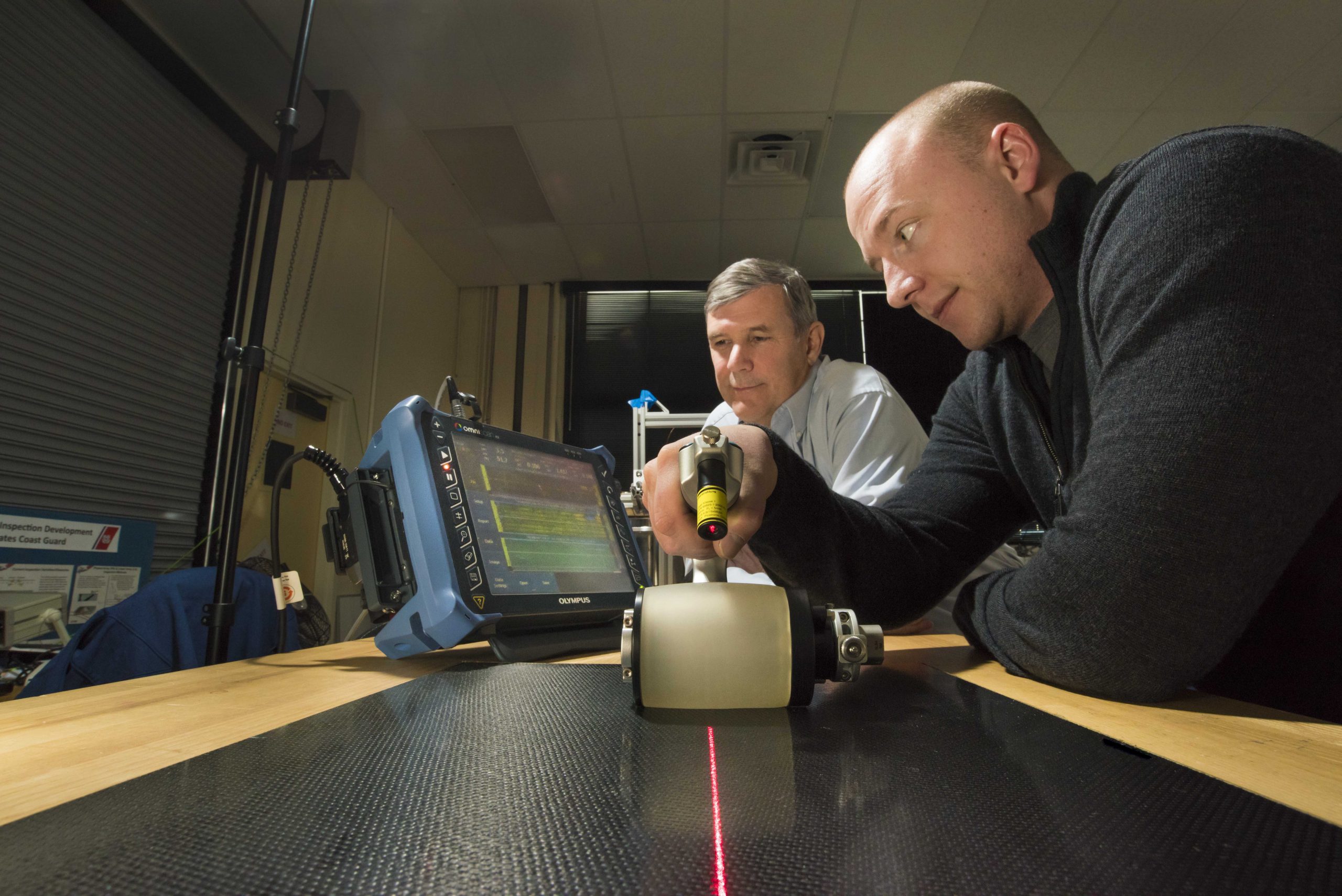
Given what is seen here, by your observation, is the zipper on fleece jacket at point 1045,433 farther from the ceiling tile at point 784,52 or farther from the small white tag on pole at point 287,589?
the ceiling tile at point 784,52

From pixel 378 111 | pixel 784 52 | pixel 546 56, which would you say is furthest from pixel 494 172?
pixel 784 52

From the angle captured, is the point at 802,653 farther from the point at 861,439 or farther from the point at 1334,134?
the point at 1334,134

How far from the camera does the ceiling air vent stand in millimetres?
3070

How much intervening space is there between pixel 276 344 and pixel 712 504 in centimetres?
274

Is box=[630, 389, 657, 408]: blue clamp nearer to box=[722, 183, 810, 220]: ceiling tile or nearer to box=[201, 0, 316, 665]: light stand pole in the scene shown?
box=[201, 0, 316, 665]: light stand pole

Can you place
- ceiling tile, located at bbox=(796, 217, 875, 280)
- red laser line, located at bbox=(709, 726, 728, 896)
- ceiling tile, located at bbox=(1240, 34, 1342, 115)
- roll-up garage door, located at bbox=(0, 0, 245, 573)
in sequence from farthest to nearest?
ceiling tile, located at bbox=(796, 217, 875, 280)
ceiling tile, located at bbox=(1240, 34, 1342, 115)
roll-up garage door, located at bbox=(0, 0, 245, 573)
red laser line, located at bbox=(709, 726, 728, 896)

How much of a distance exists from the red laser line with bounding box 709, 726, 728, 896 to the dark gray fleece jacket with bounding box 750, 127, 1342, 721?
321 millimetres

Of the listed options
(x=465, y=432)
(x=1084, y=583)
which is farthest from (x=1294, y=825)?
(x=465, y=432)

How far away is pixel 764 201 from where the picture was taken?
3.52 m

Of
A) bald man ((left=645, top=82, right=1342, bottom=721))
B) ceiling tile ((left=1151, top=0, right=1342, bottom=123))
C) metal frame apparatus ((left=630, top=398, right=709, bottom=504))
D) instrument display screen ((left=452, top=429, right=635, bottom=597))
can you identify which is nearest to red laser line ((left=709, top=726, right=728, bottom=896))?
bald man ((left=645, top=82, right=1342, bottom=721))

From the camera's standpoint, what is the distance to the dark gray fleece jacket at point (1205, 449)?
1.42ft

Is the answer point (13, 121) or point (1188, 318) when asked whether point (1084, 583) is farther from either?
point (13, 121)

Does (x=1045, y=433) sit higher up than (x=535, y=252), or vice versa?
(x=535, y=252)

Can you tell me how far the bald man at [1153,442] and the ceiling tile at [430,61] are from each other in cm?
231
